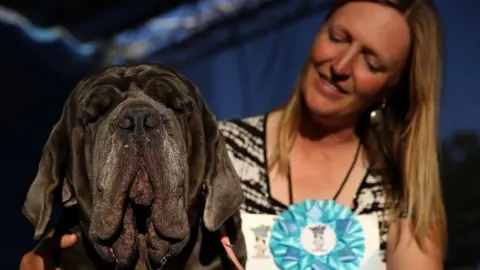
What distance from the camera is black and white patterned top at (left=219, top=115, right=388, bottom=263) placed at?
2158 mm

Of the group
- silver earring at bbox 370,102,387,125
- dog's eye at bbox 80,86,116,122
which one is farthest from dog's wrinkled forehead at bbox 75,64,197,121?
silver earring at bbox 370,102,387,125

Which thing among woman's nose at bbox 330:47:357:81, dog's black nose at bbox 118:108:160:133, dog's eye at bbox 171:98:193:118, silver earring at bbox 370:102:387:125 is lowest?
dog's black nose at bbox 118:108:160:133

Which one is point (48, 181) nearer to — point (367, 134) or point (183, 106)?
point (183, 106)

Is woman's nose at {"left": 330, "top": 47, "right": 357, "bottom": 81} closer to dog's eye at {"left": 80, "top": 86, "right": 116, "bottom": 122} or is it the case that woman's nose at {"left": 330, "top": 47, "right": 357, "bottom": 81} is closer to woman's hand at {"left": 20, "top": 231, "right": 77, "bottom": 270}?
dog's eye at {"left": 80, "top": 86, "right": 116, "bottom": 122}

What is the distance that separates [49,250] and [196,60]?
1068 millimetres

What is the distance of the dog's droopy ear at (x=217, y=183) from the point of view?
64.9 inches

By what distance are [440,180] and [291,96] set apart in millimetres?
584

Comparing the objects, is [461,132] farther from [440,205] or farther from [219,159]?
[219,159]

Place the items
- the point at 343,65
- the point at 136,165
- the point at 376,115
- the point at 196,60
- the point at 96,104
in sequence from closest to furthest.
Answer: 1. the point at 136,165
2. the point at 96,104
3. the point at 343,65
4. the point at 376,115
5. the point at 196,60

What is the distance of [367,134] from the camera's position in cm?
230

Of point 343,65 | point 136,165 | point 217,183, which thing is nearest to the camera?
point 136,165

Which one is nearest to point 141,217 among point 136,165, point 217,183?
point 136,165

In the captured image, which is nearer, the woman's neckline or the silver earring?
the woman's neckline

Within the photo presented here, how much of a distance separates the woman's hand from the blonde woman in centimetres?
61
